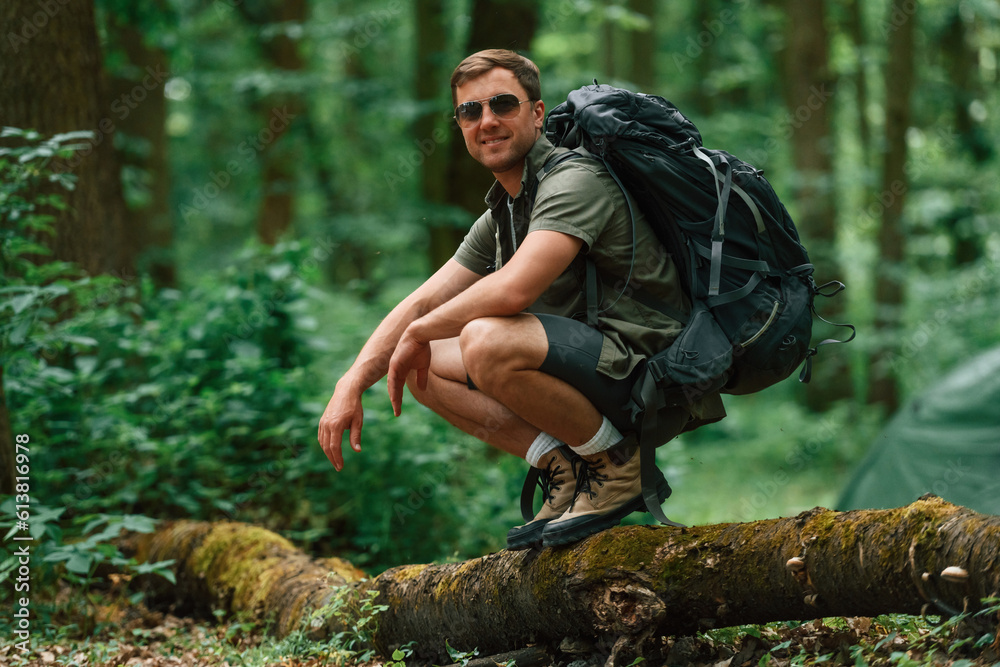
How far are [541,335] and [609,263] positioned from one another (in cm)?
37

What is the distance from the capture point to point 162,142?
35.4 ft

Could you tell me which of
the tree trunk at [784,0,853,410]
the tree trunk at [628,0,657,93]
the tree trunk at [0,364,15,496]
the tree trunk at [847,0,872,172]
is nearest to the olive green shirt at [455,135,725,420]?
the tree trunk at [0,364,15,496]

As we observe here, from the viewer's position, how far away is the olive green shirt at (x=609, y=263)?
9.22ft

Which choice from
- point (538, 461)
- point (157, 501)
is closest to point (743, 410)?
point (157, 501)

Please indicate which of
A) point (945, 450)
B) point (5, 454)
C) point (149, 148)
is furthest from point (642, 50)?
point (5, 454)

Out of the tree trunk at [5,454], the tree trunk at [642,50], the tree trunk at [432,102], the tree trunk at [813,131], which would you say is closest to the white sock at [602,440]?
the tree trunk at [5,454]

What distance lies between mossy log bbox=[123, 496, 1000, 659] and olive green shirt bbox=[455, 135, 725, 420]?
0.55 meters

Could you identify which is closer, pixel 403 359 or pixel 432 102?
pixel 403 359

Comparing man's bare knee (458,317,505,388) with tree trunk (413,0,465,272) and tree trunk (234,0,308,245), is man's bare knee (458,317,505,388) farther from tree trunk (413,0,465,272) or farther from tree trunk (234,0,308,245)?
tree trunk (234,0,308,245)

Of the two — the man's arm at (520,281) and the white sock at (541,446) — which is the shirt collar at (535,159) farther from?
the white sock at (541,446)

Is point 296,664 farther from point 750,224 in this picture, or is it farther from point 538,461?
point 750,224

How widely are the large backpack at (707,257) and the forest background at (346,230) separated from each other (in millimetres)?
1348

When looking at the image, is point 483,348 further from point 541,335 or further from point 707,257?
point 707,257

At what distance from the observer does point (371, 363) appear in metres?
3.23
